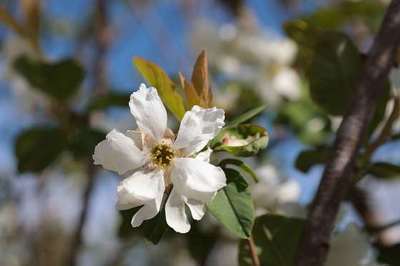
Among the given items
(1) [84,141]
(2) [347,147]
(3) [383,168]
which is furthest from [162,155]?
(1) [84,141]

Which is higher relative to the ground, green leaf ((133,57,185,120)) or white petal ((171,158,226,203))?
green leaf ((133,57,185,120))

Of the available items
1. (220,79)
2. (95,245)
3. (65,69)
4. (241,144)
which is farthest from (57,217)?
(241,144)

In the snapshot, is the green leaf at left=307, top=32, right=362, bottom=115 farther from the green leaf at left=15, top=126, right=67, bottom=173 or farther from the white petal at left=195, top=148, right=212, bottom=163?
the green leaf at left=15, top=126, right=67, bottom=173

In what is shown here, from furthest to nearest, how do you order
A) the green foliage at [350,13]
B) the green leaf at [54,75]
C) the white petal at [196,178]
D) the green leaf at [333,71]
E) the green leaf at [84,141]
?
the green foliage at [350,13] → the green leaf at [54,75] → the green leaf at [84,141] → the green leaf at [333,71] → the white petal at [196,178]

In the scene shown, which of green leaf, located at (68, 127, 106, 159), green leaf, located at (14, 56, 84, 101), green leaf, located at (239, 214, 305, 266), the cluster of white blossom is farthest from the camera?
the cluster of white blossom

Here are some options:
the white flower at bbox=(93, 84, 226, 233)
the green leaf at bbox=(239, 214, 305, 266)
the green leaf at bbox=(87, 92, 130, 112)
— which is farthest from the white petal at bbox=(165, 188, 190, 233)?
the green leaf at bbox=(87, 92, 130, 112)

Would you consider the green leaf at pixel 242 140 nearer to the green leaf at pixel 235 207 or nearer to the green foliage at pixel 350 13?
the green leaf at pixel 235 207

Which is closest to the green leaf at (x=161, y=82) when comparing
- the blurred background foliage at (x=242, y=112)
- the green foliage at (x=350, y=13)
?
the blurred background foliage at (x=242, y=112)
